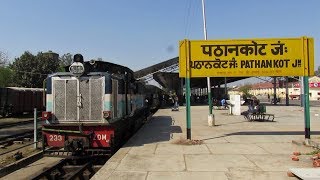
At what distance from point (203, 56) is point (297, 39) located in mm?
3355

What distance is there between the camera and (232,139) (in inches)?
593

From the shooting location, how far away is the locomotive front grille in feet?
42.1

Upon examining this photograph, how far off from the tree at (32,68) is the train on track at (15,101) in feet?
144

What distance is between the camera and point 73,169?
1198 cm

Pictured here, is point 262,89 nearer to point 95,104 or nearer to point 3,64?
point 3,64

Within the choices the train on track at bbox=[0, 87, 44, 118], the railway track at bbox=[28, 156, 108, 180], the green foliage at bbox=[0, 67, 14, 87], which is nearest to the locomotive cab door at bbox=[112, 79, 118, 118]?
the railway track at bbox=[28, 156, 108, 180]

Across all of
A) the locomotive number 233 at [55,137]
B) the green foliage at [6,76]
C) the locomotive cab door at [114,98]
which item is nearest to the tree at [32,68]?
the green foliage at [6,76]

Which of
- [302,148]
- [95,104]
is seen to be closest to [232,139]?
[302,148]

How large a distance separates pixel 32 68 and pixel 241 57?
76.5m

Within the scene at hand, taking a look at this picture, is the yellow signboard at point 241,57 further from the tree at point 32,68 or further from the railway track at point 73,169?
the tree at point 32,68

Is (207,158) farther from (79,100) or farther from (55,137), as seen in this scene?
(55,137)

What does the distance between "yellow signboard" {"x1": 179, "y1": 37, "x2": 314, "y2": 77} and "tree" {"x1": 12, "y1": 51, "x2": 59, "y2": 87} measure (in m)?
72.0

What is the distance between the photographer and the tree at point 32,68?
8369 centimetres

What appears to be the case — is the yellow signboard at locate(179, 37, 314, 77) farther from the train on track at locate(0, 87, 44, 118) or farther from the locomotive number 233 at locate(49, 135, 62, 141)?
the train on track at locate(0, 87, 44, 118)
